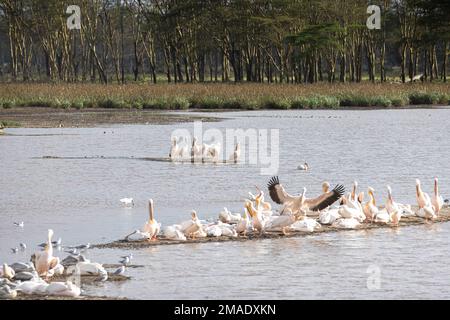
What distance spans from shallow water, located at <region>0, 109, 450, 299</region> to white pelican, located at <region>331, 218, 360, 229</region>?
363mm

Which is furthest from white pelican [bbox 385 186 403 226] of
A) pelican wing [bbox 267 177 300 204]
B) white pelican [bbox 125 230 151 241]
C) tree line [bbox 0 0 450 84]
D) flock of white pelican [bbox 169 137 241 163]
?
tree line [bbox 0 0 450 84]

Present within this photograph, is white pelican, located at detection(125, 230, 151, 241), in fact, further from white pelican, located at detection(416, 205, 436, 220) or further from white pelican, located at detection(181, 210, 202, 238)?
white pelican, located at detection(416, 205, 436, 220)

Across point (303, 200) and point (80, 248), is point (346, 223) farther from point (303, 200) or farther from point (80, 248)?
point (80, 248)

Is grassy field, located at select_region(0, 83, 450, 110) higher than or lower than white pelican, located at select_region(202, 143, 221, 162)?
higher

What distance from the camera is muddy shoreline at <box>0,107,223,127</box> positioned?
37.9 meters

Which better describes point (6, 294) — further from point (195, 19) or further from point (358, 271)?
point (195, 19)

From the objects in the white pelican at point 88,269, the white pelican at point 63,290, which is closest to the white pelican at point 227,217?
the white pelican at point 88,269

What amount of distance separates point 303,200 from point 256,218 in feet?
2.53

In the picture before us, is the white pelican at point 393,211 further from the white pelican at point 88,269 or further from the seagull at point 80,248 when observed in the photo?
the white pelican at point 88,269

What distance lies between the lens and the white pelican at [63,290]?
32.5ft

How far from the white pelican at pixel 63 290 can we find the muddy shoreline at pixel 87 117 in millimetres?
26701

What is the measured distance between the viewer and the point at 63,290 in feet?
32.5

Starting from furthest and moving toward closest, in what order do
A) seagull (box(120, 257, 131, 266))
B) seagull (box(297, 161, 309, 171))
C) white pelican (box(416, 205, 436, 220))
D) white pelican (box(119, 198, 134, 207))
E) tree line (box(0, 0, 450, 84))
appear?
tree line (box(0, 0, 450, 84)) → seagull (box(297, 161, 309, 171)) → white pelican (box(119, 198, 134, 207)) → white pelican (box(416, 205, 436, 220)) → seagull (box(120, 257, 131, 266))

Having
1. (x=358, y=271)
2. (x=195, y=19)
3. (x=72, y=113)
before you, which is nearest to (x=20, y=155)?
(x=358, y=271)
